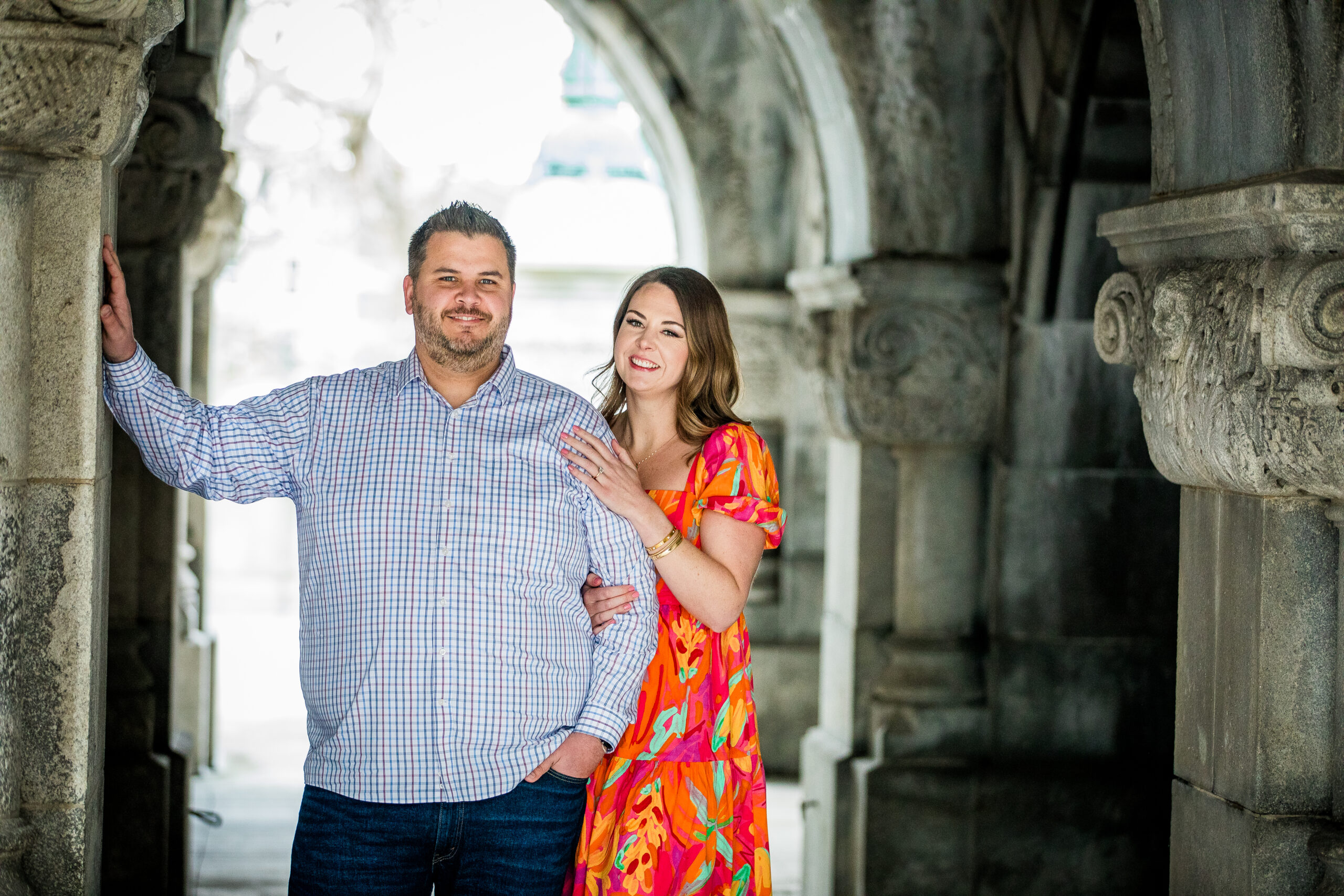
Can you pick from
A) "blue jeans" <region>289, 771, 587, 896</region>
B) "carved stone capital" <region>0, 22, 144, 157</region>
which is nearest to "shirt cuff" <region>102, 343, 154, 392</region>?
"carved stone capital" <region>0, 22, 144, 157</region>

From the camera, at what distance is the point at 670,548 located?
2449 millimetres

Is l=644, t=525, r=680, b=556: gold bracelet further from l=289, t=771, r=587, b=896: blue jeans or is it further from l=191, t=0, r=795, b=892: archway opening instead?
l=191, t=0, r=795, b=892: archway opening

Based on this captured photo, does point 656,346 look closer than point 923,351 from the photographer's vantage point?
Yes

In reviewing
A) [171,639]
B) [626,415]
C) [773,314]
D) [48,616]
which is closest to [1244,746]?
[626,415]

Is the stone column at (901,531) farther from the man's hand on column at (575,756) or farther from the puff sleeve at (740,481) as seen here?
the man's hand on column at (575,756)

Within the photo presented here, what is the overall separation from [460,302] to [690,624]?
2.31ft

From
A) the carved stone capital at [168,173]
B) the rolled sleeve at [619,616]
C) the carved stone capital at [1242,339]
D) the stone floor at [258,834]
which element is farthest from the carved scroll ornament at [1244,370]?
the carved stone capital at [168,173]

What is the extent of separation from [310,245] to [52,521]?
10.4 meters

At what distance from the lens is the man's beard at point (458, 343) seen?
232 cm

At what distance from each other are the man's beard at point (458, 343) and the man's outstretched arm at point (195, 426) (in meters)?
0.22

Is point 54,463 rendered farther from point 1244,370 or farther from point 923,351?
point 923,351

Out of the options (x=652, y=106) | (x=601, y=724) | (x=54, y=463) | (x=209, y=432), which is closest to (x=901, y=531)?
(x=601, y=724)

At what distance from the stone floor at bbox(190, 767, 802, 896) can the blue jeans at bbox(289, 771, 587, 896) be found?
2090 mm

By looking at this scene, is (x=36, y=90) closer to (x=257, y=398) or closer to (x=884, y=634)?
(x=257, y=398)
